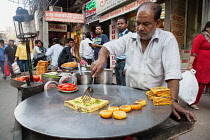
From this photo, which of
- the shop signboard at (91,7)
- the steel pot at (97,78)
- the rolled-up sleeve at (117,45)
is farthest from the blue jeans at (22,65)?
the rolled-up sleeve at (117,45)

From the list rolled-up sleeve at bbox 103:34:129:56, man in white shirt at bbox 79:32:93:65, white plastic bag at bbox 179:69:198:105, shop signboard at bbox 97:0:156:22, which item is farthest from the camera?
shop signboard at bbox 97:0:156:22

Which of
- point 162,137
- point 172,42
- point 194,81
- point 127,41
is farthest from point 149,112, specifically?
point 194,81

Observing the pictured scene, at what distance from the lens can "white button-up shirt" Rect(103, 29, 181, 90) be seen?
1.66 meters

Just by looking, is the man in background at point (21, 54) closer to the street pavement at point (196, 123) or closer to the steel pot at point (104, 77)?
the street pavement at point (196, 123)

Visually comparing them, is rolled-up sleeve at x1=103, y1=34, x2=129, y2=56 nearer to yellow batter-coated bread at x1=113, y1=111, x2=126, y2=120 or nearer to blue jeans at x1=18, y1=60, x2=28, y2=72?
yellow batter-coated bread at x1=113, y1=111, x2=126, y2=120

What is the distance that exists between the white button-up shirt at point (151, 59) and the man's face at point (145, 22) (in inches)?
3.8

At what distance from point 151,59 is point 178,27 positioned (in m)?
4.62

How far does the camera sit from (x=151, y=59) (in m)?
1.80

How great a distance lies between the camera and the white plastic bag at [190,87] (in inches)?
137

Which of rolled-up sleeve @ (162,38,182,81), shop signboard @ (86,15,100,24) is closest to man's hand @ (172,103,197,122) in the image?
rolled-up sleeve @ (162,38,182,81)

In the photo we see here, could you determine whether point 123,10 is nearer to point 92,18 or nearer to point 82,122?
point 92,18

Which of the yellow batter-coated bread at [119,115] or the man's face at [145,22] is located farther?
the man's face at [145,22]

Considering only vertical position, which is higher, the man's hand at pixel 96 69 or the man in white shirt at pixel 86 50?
the man in white shirt at pixel 86 50

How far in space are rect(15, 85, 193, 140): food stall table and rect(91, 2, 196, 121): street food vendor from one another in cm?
38
